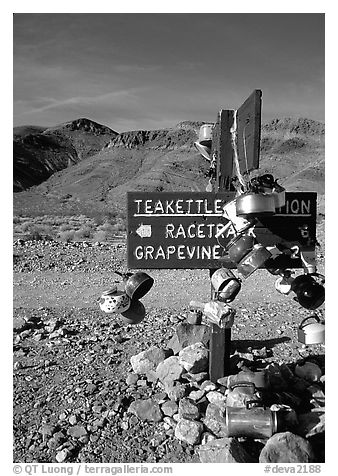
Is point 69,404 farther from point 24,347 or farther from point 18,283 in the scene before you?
point 18,283

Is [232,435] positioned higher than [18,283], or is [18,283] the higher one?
[18,283]

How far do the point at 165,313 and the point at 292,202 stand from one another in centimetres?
256

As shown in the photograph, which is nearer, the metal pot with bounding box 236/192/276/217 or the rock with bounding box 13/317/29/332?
the metal pot with bounding box 236/192/276/217

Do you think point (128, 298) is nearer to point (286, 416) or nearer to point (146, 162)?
point (286, 416)

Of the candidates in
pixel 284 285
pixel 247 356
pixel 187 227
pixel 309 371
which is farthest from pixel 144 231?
pixel 309 371

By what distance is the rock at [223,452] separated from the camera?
7.95 feet

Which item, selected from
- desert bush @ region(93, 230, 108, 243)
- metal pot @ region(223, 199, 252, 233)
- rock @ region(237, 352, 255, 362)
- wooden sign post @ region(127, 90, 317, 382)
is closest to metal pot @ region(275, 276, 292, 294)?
wooden sign post @ region(127, 90, 317, 382)

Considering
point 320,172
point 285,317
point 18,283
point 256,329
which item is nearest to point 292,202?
point 256,329

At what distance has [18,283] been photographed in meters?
7.21

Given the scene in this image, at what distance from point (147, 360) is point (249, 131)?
1.84m

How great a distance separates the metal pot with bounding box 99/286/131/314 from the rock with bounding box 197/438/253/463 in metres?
0.87

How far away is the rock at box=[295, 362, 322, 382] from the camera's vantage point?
11.0ft

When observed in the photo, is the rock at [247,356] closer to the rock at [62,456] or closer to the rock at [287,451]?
the rock at [287,451]

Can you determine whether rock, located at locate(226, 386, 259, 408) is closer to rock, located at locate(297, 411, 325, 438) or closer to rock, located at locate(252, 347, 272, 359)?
rock, located at locate(297, 411, 325, 438)
